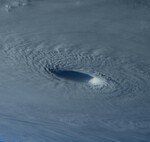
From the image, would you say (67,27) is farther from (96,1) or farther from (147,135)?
(147,135)

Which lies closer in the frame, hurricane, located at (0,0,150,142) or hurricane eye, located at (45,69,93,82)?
hurricane, located at (0,0,150,142)

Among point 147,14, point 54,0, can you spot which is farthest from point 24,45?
point 147,14

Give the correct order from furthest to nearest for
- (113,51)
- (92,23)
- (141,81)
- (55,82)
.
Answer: (55,82), (141,81), (113,51), (92,23)

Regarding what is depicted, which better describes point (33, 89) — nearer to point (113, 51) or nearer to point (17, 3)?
point (113, 51)

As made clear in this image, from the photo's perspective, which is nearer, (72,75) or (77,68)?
(77,68)

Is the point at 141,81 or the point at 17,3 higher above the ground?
the point at 141,81

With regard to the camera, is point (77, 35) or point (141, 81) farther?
point (141, 81)

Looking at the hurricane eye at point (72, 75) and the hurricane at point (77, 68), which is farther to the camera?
the hurricane eye at point (72, 75)

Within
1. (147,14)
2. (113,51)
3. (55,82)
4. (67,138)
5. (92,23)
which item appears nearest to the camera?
(147,14)

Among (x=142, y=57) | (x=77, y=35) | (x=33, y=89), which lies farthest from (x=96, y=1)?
(x=33, y=89)
